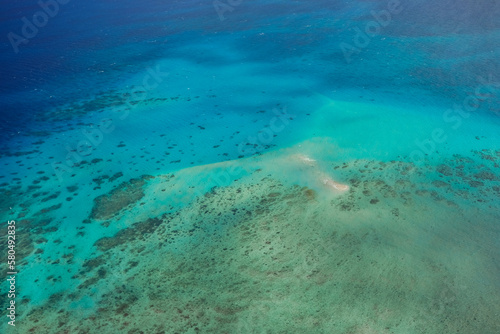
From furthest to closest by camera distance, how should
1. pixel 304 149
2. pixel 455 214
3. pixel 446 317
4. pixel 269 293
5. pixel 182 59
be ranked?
pixel 182 59
pixel 304 149
pixel 455 214
pixel 269 293
pixel 446 317

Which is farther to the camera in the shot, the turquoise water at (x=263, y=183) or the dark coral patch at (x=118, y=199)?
the dark coral patch at (x=118, y=199)

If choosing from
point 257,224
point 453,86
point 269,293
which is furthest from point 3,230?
point 453,86

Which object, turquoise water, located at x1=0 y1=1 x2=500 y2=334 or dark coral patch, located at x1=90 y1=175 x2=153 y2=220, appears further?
dark coral patch, located at x1=90 y1=175 x2=153 y2=220

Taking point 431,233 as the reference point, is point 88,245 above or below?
above

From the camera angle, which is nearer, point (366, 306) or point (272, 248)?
point (366, 306)

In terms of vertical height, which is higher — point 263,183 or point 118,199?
point 118,199

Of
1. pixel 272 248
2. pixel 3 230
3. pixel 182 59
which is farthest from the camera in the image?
pixel 182 59

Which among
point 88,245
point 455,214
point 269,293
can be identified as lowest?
point 455,214

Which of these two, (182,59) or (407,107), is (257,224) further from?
(182,59)
